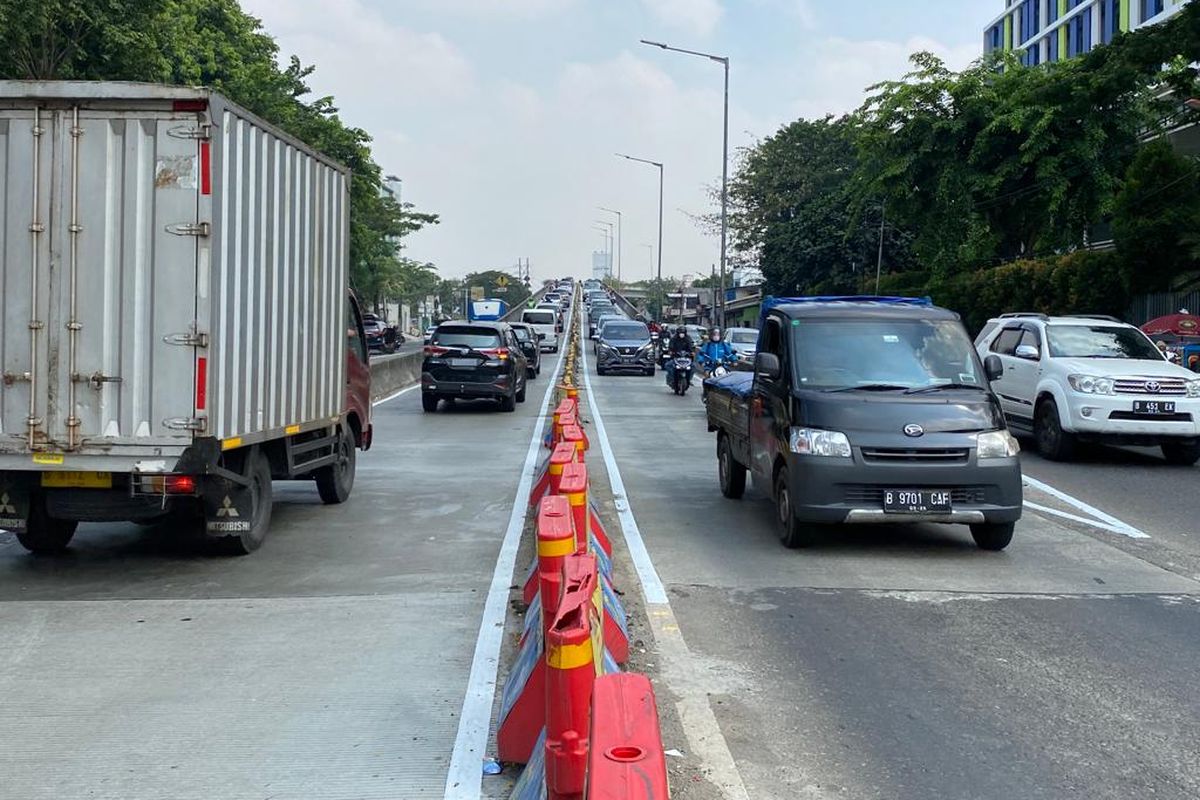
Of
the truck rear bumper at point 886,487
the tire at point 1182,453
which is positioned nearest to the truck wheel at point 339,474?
the truck rear bumper at point 886,487

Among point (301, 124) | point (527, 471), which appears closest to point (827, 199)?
point (301, 124)

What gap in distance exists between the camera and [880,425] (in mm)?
8680

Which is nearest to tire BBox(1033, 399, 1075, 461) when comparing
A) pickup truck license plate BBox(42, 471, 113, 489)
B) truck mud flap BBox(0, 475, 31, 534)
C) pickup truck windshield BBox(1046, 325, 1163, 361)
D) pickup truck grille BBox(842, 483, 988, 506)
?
pickup truck windshield BBox(1046, 325, 1163, 361)

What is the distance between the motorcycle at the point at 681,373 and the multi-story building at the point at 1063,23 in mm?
33021

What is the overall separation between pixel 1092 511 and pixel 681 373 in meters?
16.7

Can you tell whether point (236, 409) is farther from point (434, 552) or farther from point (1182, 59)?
point (1182, 59)

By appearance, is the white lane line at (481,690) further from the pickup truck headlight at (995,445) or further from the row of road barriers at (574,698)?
the pickup truck headlight at (995,445)

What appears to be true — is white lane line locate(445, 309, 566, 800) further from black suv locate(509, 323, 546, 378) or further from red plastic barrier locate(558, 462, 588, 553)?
black suv locate(509, 323, 546, 378)

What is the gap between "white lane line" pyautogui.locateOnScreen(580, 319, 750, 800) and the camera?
461 centimetres

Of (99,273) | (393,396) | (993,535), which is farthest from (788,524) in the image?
(393,396)

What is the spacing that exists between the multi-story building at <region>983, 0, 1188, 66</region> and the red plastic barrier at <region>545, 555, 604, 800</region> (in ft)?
173

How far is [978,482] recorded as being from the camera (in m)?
8.63

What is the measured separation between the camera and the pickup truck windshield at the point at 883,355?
9.33 meters

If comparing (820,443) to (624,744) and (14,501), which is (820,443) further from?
(624,744)
